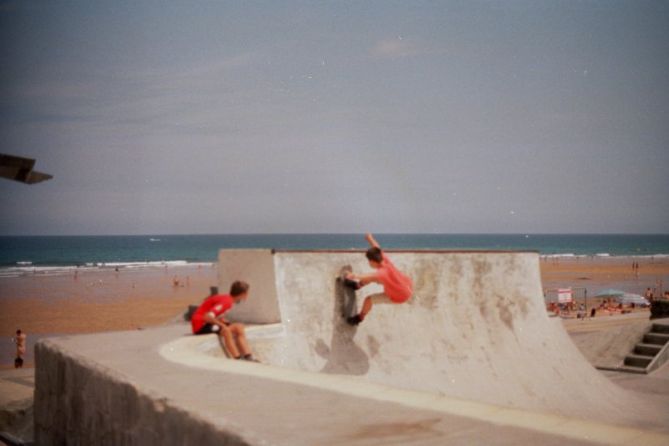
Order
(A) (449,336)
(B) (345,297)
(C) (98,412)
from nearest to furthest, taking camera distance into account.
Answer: (C) (98,412), (B) (345,297), (A) (449,336)

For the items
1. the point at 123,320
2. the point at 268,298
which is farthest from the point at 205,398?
the point at 123,320

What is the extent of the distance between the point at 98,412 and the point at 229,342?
190 cm

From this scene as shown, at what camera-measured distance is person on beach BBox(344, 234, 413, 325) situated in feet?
26.2

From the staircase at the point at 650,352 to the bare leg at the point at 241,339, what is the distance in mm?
9415

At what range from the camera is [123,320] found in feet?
92.9

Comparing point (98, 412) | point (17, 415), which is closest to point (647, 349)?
point (17, 415)

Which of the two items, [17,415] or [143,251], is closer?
[17,415]

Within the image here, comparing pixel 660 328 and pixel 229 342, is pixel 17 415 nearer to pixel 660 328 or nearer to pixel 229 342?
pixel 229 342

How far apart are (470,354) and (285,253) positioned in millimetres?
2912

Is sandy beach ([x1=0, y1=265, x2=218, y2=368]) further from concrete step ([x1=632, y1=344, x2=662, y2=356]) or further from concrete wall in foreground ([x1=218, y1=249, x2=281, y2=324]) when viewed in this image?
concrete step ([x1=632, y1=344, x2=662, y2=356])

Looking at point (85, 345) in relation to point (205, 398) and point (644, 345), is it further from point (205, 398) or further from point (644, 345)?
point (644, 345)

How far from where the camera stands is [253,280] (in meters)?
8.30

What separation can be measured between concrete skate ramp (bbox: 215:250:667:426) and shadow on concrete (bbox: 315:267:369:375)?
1cm

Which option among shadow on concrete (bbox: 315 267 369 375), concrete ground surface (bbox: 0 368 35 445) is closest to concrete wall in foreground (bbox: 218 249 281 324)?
shadow on concrete (bbox: 315 267 369 375)
